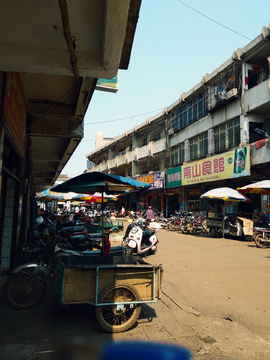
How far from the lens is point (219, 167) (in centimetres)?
1784

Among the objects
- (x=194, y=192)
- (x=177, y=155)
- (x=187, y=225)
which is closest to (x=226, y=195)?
(x=187, y=225)

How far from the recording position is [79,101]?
6.45 meters

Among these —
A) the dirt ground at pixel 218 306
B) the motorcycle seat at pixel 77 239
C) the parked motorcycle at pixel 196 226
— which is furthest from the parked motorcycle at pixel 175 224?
the motorcycle seat at pixel 77 239

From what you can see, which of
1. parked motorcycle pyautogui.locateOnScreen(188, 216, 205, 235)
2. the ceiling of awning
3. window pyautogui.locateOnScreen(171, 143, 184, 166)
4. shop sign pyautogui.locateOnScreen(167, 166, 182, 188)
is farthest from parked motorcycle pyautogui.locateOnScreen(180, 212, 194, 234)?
the ceiling of awning

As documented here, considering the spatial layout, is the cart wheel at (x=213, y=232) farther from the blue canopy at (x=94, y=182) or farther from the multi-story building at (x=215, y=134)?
the blue canopy at (x=94, y=182)

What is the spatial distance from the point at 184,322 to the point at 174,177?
A: 68.3 feet

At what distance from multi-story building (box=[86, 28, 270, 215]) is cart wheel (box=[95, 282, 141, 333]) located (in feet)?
42.6

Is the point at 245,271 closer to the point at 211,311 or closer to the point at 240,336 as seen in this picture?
the point at 211,311

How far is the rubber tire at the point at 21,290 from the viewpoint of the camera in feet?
13.7

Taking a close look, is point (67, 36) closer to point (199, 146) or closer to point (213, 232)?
point (213, 232)

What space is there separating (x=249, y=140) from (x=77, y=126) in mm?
12112

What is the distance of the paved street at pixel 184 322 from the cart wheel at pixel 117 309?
110 millimetres

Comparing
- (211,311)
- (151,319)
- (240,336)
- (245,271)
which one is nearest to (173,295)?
(211,311)

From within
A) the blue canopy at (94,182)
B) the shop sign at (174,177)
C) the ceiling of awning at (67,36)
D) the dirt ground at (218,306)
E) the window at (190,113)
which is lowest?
the dirt ground at (218,306)
